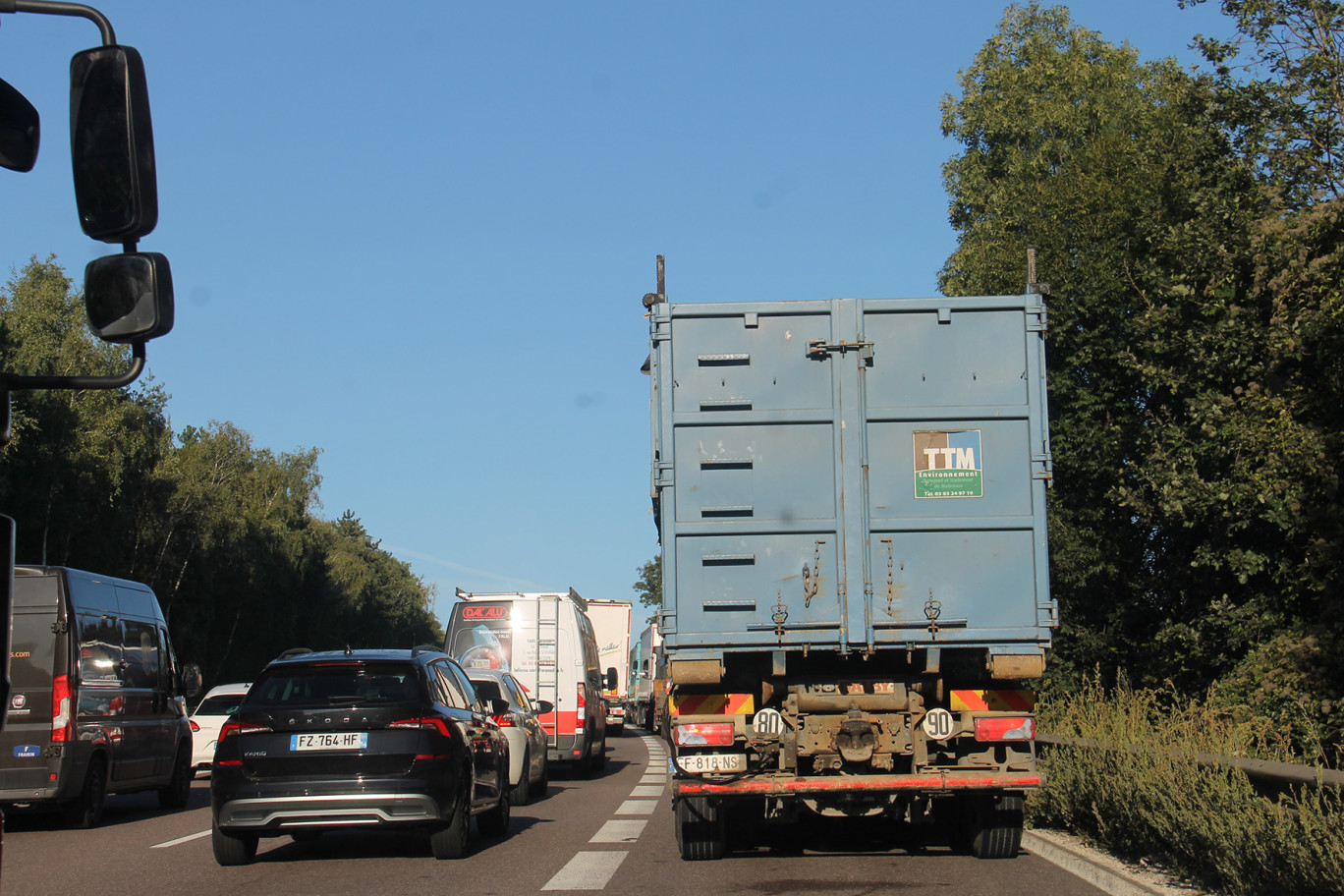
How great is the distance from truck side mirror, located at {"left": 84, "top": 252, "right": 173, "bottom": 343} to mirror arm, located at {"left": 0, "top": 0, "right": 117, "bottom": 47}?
57 cm

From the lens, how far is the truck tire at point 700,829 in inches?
402

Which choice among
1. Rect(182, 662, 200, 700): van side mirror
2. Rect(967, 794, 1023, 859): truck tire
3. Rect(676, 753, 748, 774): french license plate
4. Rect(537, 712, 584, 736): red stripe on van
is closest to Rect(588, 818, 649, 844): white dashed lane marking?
Rect(676, 753, 748, 774): french license plate

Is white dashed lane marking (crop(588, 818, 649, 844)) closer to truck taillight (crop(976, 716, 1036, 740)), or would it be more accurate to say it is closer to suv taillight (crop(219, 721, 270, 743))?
suv taillight (crop(219, 721, 270, 743))

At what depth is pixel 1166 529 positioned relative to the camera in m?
28.1

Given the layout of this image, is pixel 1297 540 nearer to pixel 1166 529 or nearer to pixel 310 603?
pixel 1166 529

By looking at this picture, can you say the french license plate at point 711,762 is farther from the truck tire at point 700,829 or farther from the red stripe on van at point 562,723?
the red stripe on van at point 562,723

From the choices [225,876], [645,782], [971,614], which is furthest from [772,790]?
[645,782]

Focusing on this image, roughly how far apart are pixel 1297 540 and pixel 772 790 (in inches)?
695

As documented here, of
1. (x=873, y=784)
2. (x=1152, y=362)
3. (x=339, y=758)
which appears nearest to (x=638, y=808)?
(x=339, y=758)

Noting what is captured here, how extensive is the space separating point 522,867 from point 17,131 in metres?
7.92

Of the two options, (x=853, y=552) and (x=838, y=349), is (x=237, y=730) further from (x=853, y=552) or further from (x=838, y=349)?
(x=838, y=349)

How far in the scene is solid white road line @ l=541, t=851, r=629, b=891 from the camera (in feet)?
30.5

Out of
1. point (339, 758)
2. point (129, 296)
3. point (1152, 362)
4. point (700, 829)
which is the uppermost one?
point (1152, 362)

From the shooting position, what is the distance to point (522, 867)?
10.4 meters
